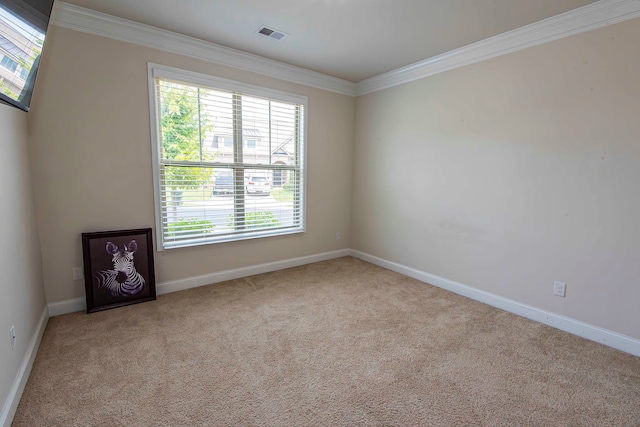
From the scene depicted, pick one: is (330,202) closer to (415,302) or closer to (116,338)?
(415,302)

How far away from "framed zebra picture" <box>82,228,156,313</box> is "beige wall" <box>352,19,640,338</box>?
9.81 ft

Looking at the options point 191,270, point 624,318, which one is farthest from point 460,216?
point 191,270

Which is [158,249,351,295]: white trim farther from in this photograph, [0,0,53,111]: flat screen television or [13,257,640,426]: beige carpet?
[0,0,53,111]: flat screen television

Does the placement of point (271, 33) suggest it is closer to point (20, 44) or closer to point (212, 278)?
point (20, 44)

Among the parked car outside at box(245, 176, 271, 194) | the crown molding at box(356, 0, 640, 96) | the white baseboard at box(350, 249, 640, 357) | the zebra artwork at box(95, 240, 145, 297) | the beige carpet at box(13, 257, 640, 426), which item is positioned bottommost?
the beige carpet at box(13, 257, 640, 426)

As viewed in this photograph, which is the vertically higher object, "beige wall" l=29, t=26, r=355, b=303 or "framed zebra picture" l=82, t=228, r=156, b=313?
"beige wall" l=29, t=26, r=355, b=303

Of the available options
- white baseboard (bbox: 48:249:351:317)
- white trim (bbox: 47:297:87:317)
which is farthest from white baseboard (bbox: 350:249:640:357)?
A: white trim (bbox: 47:297:87:317)

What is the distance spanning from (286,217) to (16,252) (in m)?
2.63

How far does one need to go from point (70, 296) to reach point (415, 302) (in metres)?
3.32

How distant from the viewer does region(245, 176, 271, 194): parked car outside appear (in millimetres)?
3719

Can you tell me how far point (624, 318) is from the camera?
7.61 ft

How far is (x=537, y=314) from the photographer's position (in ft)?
9.07

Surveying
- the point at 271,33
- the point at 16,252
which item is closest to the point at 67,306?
the point at 16,252

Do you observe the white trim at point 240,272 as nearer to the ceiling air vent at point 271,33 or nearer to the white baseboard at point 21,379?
the white baseboard at point 21,379
